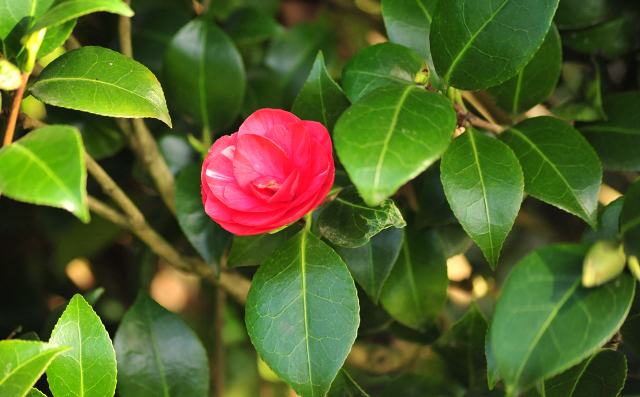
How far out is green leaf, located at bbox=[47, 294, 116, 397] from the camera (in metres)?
0.56

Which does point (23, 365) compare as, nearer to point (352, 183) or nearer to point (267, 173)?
point (267, 173)

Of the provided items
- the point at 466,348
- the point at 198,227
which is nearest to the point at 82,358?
the point at 198,227

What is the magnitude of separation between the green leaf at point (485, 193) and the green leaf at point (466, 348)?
0.25 metres

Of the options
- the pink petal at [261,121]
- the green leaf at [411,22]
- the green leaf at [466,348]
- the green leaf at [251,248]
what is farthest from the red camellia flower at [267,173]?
the green leaf at [466,348]

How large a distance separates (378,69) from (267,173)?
0.20 meters

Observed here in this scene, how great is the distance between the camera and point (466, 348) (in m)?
0.79

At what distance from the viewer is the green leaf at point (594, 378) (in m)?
0.57

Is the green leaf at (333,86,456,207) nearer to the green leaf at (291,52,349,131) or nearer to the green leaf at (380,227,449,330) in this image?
the green leaf at (291,52,349,131)

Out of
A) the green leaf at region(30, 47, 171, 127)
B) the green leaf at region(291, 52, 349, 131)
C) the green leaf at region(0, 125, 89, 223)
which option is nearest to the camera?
the green leaf at region(0, 125, 89, 223)

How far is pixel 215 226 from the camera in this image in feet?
2.38

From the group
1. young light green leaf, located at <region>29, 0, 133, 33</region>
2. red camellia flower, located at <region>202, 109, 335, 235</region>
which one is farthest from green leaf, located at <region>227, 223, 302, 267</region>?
young light green leaf, located at <region>29, 0, 133, 33</region>

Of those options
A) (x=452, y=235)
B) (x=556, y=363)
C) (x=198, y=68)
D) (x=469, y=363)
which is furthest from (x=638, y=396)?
(x=198, y=68)

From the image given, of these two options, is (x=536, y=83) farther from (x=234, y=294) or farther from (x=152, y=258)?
(x=152, y=258)

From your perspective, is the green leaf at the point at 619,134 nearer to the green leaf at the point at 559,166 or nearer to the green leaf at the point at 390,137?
the green leaf at the point at 559,166
